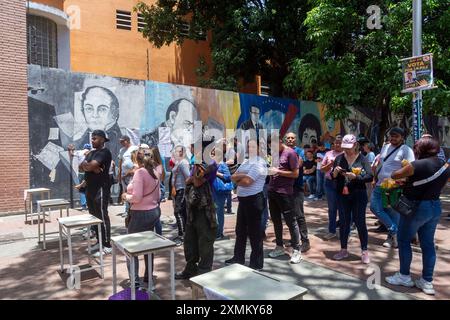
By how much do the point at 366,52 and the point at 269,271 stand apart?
33.3ft

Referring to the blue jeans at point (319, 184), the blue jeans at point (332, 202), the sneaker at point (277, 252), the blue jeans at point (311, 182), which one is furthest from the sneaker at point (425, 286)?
the blue jeans at point (311, 182)

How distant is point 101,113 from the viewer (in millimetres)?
11086

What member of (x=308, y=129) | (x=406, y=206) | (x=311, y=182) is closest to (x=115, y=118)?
(x=311, y=182)

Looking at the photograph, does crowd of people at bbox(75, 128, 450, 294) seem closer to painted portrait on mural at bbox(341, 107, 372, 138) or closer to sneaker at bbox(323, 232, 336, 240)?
sneaker at bbox(323, 232, 336, 240)

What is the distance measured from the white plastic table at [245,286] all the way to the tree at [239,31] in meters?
14.6

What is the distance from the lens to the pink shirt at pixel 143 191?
15.4 ft

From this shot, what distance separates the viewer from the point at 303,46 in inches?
661

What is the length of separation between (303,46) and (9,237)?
13558 millimetres

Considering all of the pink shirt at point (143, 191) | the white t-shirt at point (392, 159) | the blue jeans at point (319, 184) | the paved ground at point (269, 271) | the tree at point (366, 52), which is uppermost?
the tree at point (366, 52)

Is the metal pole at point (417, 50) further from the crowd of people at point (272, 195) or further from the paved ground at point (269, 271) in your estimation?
the paved ground at point (269, 271)

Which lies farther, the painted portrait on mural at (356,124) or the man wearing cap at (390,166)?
the painted portrait on mural at (356,124)

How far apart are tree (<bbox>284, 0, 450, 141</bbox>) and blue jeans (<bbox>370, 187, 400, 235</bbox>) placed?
5.53 meters

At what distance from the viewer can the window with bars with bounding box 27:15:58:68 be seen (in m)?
14.6

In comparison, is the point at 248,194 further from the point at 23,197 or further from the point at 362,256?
the point at 23,197
